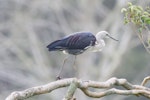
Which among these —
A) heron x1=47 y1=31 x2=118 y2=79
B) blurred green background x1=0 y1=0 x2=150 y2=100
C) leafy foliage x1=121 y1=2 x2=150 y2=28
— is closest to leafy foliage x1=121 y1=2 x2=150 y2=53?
leafy foliage x1=121 y1=2 x2=150 y2=28

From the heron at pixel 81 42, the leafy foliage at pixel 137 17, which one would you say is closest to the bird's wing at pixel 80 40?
the heron at pixel 81 42

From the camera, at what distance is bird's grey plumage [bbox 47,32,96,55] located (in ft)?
16.5

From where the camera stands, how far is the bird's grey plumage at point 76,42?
16.5ft

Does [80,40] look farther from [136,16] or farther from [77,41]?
[136,16]

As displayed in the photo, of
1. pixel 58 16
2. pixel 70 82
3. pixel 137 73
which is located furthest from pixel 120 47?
pixel 70 82

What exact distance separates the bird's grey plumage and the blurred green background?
1150cm

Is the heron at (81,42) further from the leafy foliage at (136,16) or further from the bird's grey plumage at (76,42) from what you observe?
the leafy foliage at (136,16)

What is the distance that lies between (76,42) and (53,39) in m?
12.3

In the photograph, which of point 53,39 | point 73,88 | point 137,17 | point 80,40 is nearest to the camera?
point 73,88

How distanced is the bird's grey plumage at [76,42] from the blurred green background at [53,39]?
1150 centimetres

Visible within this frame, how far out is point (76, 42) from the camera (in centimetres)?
515

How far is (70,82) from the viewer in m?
4.07

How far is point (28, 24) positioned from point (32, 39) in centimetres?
53

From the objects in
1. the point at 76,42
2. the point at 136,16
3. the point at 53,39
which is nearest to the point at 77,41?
the point at 76,42
